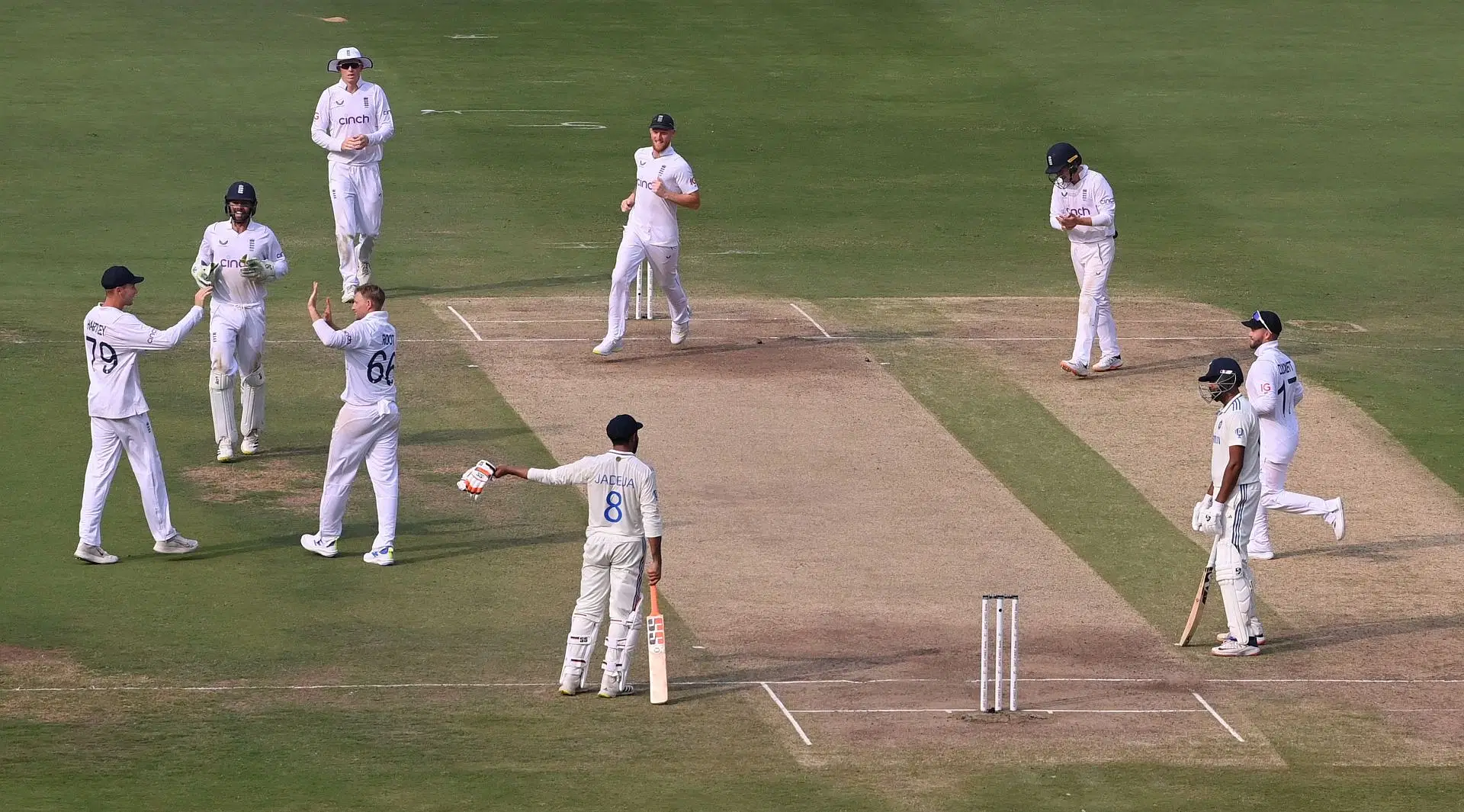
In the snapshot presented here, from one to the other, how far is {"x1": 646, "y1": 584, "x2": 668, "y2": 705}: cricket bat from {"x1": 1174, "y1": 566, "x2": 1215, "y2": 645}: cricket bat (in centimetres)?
376

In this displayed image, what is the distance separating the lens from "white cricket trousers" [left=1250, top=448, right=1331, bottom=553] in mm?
17562

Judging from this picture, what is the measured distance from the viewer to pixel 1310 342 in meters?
24.3

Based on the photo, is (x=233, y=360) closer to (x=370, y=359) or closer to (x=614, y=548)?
(x=370, y=359)

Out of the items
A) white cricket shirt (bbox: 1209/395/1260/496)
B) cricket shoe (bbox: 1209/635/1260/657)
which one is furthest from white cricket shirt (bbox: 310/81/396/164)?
cricket shoe (bbox: 1209/635/1260/657)

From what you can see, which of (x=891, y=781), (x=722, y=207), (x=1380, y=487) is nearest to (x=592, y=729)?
(x=891, y=781)

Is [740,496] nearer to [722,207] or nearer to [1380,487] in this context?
[1380,487]

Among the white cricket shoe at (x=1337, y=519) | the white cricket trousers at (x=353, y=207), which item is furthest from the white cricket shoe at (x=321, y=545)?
the white cricket trousers at (x=353, y=207)

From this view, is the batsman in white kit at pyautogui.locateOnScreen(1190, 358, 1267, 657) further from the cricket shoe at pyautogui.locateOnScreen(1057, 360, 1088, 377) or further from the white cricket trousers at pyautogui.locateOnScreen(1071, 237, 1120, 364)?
the cricket shoe at pyautogui.locateOnScreen(1057, 360, 1088, 377)

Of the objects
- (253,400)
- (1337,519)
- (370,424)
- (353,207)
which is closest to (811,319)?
(353,207)

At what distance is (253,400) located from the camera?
1952 cm

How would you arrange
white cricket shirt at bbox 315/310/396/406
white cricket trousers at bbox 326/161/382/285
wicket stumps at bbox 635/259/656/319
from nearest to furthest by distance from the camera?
1. white cricket shirt at bbox 315/310/396/406
2. wicket stumps at bbox 635/259/656/319
3. white cricket trousers at bbox 326/161/382/285

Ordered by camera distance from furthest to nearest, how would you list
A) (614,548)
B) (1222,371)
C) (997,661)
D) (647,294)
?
1. (647,294)
2. (1222,371)
3. (614,548)
4. (997,661)

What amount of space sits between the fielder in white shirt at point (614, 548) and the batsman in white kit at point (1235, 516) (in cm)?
400

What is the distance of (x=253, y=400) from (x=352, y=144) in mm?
5371
